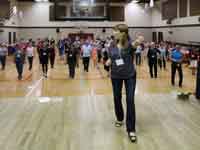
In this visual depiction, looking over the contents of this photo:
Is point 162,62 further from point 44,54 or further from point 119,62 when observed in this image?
point 119,62

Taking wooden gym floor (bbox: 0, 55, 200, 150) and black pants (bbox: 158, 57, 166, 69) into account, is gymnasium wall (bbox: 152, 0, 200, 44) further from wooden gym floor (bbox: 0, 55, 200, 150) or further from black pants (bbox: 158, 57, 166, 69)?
wooden gym floor (bbox: 0, 55, 200, 150)

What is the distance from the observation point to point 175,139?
14.7 ft

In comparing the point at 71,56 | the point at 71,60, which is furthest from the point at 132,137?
the point at 71,56

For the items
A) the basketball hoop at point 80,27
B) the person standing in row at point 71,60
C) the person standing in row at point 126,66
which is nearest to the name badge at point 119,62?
the person standing in row at point 126,66

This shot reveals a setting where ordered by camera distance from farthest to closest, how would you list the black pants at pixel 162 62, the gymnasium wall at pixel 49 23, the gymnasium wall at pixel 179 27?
the gymnasium wall at pixel 49 23 → the gymnasium wall at pixel 179 27 → the black pants at pixel 162 62

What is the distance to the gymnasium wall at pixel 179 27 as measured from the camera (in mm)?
21234

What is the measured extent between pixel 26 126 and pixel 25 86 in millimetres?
6566

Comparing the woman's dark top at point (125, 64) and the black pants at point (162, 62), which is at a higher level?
the woman's dark top at point (125, 64)

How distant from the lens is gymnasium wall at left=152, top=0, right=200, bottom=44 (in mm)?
21234

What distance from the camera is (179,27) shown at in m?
24.6

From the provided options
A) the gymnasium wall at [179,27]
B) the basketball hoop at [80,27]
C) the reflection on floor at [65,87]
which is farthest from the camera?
the basketball hoop at [80,27]

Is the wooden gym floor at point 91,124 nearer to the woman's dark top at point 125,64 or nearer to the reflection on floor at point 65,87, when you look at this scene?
the woman's dark top at point 125,64

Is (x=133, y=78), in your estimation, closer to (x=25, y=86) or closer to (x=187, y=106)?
(x=187, y=106)

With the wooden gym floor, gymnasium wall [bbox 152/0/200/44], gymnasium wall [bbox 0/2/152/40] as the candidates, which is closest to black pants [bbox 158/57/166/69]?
gymnasium wall [bbox 152/0/200/44]
